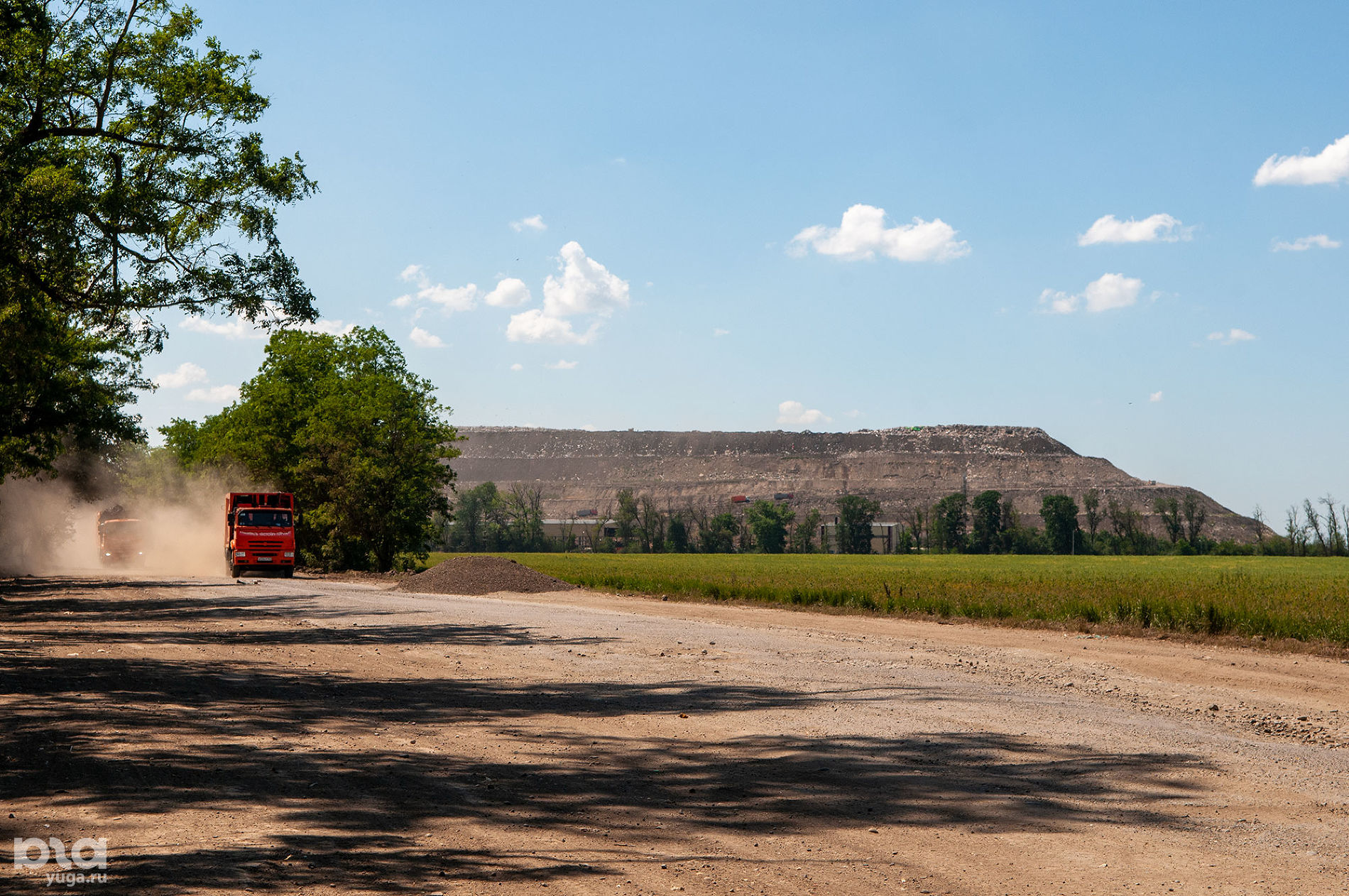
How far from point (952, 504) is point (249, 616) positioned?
137506 millimetres

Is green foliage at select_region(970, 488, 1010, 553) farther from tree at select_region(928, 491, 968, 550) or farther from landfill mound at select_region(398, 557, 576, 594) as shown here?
landfill mound at select_region(398, 557, 576, 594)

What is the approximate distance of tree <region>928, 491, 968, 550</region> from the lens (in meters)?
149

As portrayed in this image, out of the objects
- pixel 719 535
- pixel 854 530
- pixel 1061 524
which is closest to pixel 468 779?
pixel 1061 524

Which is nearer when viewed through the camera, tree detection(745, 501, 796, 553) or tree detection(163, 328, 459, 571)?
tree detection(163, 328, 459, 571)

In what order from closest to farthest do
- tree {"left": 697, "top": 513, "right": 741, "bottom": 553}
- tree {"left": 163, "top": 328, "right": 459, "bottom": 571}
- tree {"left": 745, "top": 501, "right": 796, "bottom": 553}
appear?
tree {"left": 163, "top": 328, "right": 459, "bottom": 571}, tree {"left": 697, "top": 513, "right": 741, "bottom": 553}, tree {"left": 745, "top": 501, "right": 796, "bottom": 553}

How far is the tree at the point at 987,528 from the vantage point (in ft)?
467

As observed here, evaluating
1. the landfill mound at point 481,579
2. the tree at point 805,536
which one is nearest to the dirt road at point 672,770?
the landfill mound at point 481,579

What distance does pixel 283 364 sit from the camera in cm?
5919

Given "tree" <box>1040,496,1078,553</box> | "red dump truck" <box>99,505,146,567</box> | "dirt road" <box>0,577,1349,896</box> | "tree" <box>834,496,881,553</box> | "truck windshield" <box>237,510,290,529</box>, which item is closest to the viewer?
"dirt road" <box>0,577,1349,896</box>

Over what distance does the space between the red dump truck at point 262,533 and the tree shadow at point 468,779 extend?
31.3m

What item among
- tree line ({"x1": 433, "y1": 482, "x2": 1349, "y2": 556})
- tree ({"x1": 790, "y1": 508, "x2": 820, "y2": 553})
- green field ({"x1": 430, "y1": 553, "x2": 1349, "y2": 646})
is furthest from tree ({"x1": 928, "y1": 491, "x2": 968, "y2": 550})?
green field ({"x1": 430, "y1": 553, "x2": 1349, "y2": 646})

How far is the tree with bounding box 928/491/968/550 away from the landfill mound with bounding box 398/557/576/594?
117 m

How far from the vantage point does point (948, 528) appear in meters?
149

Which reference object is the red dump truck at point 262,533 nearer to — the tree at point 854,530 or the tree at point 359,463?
the tree at point 359,463
